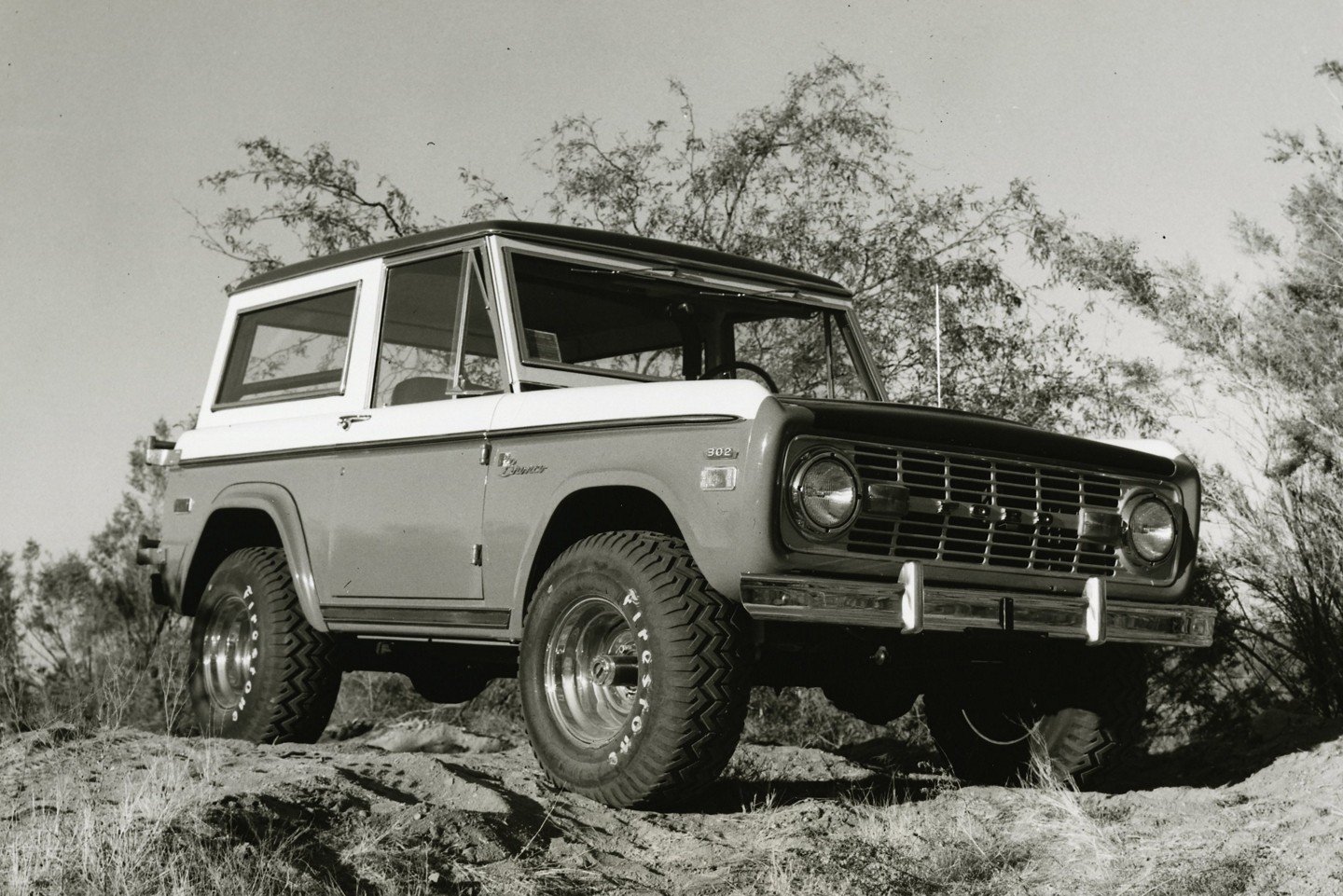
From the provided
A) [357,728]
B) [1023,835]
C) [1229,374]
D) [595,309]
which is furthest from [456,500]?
[1229,374]

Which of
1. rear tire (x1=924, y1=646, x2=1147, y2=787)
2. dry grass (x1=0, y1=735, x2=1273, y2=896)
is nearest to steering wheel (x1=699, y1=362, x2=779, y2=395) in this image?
rear tire (x1=924, y1=646, x2=1147, y2=787)

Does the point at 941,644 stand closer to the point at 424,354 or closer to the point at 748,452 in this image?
the point at 748,452

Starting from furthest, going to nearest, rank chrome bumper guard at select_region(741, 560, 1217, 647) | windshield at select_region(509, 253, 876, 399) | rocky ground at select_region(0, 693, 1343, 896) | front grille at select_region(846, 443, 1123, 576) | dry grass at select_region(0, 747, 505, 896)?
windshield at select_region(509, 253, 876, 399) < front grille at select_region(846, 443, 1123, 576) < chrome bumper guard at select_region(741, 560, 1217, 647) < rocky ground at select_region(0, 693, 1343, 896) < dry grass at select_region(0, 747, 505, 896)

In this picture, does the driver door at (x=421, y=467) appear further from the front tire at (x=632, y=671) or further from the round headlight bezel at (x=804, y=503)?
the round headlight bezel at (x=804, y=503)

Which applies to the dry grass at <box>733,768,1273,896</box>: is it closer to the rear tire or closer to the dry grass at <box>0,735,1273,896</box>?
the dry grass at <box>0,735,1273,896</box>

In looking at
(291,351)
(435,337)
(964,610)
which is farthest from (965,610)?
(291,351)

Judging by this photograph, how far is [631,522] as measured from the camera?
5.25 metres

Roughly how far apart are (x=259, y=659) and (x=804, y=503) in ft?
9.74

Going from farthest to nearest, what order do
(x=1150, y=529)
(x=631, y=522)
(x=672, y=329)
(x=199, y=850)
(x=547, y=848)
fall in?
(x=672, y=329) → (x=1150, y=529) → (x=631, y=522) → (x=547, y=848) → (x=199, y=850)

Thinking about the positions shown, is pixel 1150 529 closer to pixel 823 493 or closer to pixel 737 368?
pixel 823 493

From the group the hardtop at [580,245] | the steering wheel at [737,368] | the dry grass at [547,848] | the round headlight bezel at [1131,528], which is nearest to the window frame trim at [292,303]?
the hardtop at [580,245]

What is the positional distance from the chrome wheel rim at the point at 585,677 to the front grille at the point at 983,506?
0.89 metres

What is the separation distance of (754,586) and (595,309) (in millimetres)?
1889

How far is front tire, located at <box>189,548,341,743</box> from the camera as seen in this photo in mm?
6430
